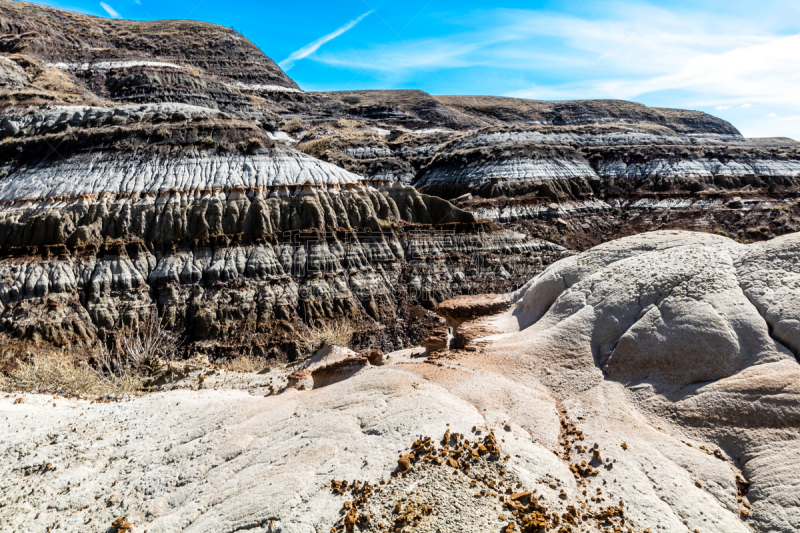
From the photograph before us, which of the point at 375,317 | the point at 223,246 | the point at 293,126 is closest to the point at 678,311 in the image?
the point at 375,317

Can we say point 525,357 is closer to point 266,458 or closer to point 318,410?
point 318,410

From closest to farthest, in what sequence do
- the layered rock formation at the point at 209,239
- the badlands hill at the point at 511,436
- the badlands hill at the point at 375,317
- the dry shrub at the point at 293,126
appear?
the badlands hill at the point at 511,436
the badlands hill at the point at 375,317
the layered rock formation at the point at 209,239
the dry shrub at the point at 293,126

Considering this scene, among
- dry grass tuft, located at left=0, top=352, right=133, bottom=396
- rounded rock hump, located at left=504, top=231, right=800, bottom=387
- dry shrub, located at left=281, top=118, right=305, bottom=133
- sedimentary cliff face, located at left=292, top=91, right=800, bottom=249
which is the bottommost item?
dry grass tuft, located at left=0, top=352, right=133, bottom=396

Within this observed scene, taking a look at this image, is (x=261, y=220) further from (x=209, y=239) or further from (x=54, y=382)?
(x=54, y=382)

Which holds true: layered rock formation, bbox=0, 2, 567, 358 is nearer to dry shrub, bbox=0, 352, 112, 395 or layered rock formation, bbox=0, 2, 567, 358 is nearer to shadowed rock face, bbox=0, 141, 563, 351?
shadowed rock face, bbox=0, 141, 563, 351

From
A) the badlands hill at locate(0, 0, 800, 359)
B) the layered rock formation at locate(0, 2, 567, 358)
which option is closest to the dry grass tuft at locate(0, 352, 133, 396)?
the badlands hill at locate(0, 0, 800, 359)

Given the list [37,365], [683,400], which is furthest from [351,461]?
[37,365]

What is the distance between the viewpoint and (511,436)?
7102mm

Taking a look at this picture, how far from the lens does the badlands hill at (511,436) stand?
18.9 feet

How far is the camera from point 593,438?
7.18 m

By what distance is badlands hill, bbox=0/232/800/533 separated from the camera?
5773 mm

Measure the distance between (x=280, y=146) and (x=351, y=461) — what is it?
3674 centimetres

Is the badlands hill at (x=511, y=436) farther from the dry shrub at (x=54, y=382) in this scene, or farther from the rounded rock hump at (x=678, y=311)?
the dry shrub at (x=54, y=382)

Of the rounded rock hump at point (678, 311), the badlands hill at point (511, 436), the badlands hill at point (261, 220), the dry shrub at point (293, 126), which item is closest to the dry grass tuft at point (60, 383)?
the badlands hill at point (511, 436)
